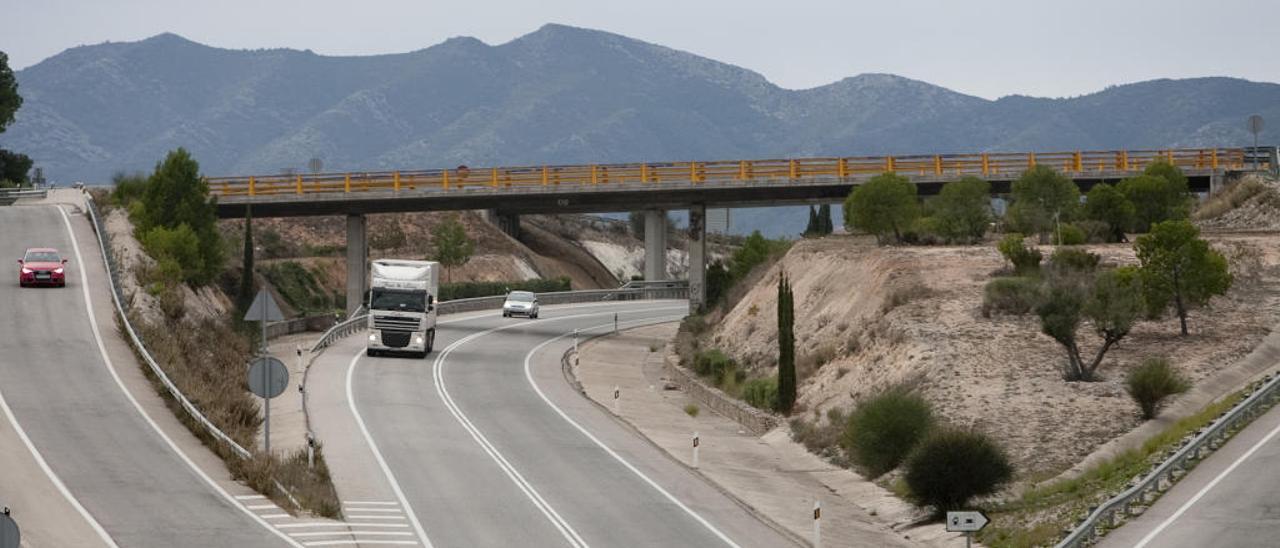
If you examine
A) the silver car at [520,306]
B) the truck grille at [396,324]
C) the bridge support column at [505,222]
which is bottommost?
the silver car at [520,306]

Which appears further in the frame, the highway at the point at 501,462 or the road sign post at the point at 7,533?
the highway at the point at 501,462

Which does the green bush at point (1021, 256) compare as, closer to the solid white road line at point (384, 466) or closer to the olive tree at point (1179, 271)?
the olive tree at point (1179, 271)

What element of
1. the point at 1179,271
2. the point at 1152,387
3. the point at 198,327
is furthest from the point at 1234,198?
the point at 198,327

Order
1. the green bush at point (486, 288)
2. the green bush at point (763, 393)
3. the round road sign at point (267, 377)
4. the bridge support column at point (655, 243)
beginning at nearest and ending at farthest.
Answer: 1. the round road sign at point (267, 377)
2. the green bush at point (763, 393)
3. the bridge support column at point (655, 243)
4. the green bush at point (486, 288)

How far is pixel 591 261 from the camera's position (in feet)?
446

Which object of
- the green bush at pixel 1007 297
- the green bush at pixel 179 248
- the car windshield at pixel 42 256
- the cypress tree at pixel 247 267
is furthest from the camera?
the cypress tree at pixel 247 267

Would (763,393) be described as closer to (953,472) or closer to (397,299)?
(397,299)

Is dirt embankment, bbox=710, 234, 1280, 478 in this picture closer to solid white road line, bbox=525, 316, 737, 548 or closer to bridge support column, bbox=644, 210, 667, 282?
solid white road line, bbox=525, 316, 737, 548

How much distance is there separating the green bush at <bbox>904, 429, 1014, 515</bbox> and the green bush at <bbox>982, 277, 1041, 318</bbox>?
16826 millimetres

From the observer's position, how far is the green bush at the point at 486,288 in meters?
101

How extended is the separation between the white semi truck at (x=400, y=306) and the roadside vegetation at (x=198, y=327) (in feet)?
15.5

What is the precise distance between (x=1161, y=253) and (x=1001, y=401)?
9.74 metres

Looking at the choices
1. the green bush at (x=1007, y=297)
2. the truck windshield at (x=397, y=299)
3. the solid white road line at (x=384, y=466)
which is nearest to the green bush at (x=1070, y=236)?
the green bush at (x=1007, y=297)

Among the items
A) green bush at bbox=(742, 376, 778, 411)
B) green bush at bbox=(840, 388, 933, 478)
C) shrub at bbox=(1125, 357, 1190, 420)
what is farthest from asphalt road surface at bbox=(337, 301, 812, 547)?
shrub at bbox=(1125, 357, 1190, 420)
